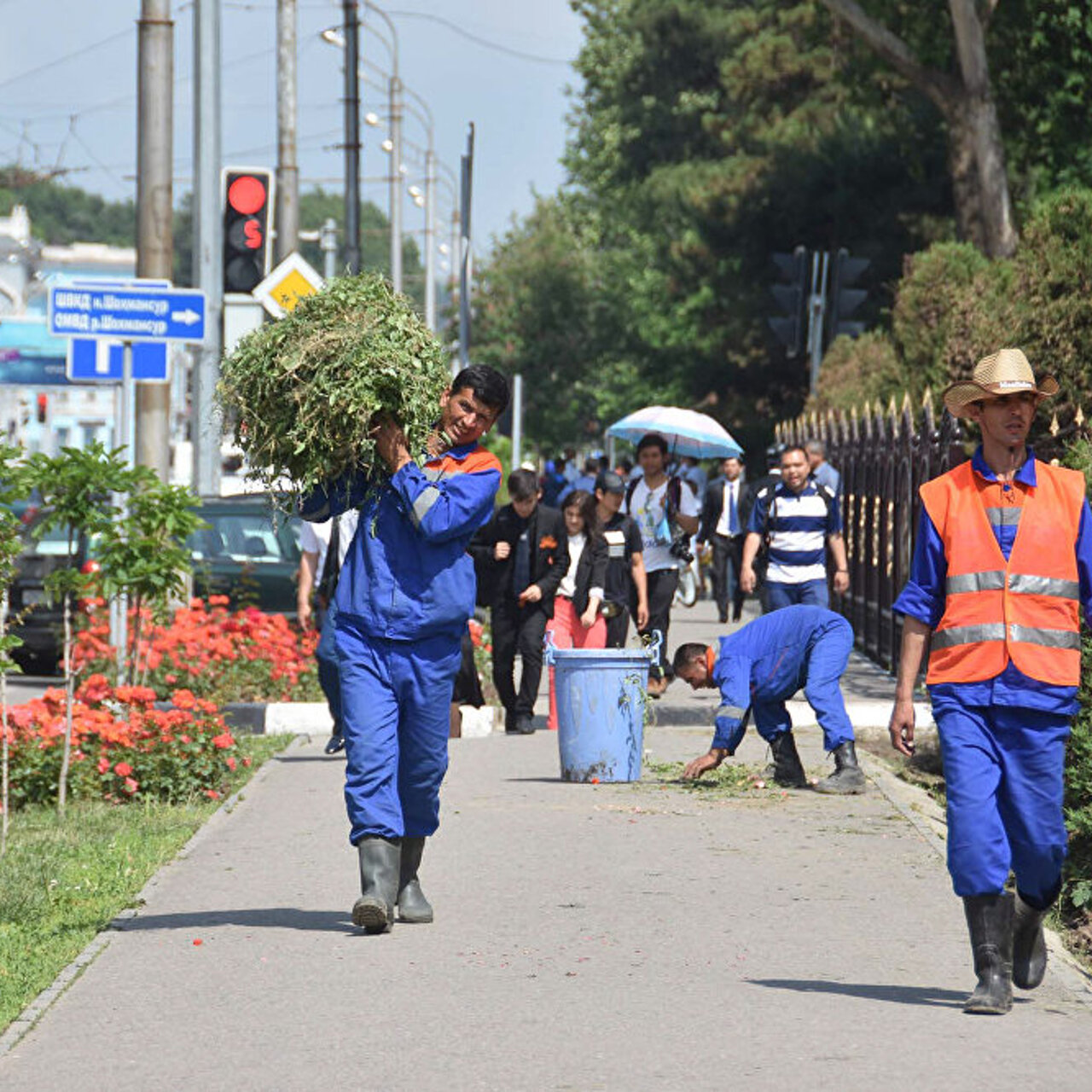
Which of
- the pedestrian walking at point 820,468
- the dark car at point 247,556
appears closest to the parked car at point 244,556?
the dark car at point 247,556

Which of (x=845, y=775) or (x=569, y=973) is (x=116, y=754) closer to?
(x=845, y=775)

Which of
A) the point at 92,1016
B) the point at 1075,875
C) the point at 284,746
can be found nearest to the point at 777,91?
the point at 284,746

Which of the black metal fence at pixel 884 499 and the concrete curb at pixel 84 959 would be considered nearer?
the concrete curb at pixel 84 959

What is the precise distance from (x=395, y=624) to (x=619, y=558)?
9.37 meters

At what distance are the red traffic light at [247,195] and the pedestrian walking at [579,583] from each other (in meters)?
4.22

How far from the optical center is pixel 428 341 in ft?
26.3

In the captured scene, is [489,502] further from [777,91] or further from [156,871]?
[777,91]

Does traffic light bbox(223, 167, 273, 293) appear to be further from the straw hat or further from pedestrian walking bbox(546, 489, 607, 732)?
the straw hat

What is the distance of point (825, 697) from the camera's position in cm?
1187

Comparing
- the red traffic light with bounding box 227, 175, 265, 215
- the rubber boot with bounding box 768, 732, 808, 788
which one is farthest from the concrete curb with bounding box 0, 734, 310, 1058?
the red traffic light with bounding box 227, 175, 265, 215

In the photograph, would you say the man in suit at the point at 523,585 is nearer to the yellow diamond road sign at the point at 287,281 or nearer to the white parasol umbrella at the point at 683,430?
the yellow diamond road sign at the point at 287,281

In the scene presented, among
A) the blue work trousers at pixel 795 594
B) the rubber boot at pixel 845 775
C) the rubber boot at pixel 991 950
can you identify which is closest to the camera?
the rubber boot at pixel 991 950

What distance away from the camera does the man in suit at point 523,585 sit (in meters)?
15.8

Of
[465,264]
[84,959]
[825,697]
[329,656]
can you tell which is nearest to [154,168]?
[825,697]
